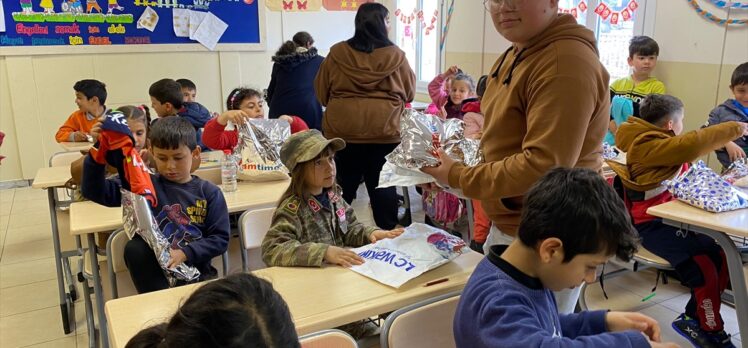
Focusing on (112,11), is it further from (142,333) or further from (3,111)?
(142,333)

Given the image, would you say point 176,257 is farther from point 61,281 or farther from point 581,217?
point 581,217

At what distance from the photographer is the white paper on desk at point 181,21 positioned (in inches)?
233

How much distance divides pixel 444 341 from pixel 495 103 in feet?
2.19

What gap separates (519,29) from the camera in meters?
1.42

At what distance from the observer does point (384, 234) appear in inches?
77.0

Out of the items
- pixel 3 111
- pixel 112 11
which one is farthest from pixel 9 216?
pixel 112 11

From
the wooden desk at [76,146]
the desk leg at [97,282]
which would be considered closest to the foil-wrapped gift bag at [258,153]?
the desk leg at [97,282]

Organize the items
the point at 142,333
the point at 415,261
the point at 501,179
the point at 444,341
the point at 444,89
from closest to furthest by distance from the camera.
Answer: the point at 142,333, the point at 501,179, the point at 444,341, the point at 415,261, the point at 444,89

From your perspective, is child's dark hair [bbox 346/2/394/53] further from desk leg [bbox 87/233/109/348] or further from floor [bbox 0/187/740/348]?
desk leg [bbox 87/233/109/348]

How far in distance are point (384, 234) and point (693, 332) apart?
5.46 feet

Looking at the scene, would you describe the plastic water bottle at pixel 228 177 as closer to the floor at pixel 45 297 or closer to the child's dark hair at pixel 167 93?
the floor at pixel 45 297

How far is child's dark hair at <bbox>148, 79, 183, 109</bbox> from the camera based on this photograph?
364 centimetres

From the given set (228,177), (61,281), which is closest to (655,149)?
(228,177)

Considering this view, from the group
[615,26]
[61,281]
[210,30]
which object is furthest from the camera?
[210,30]
